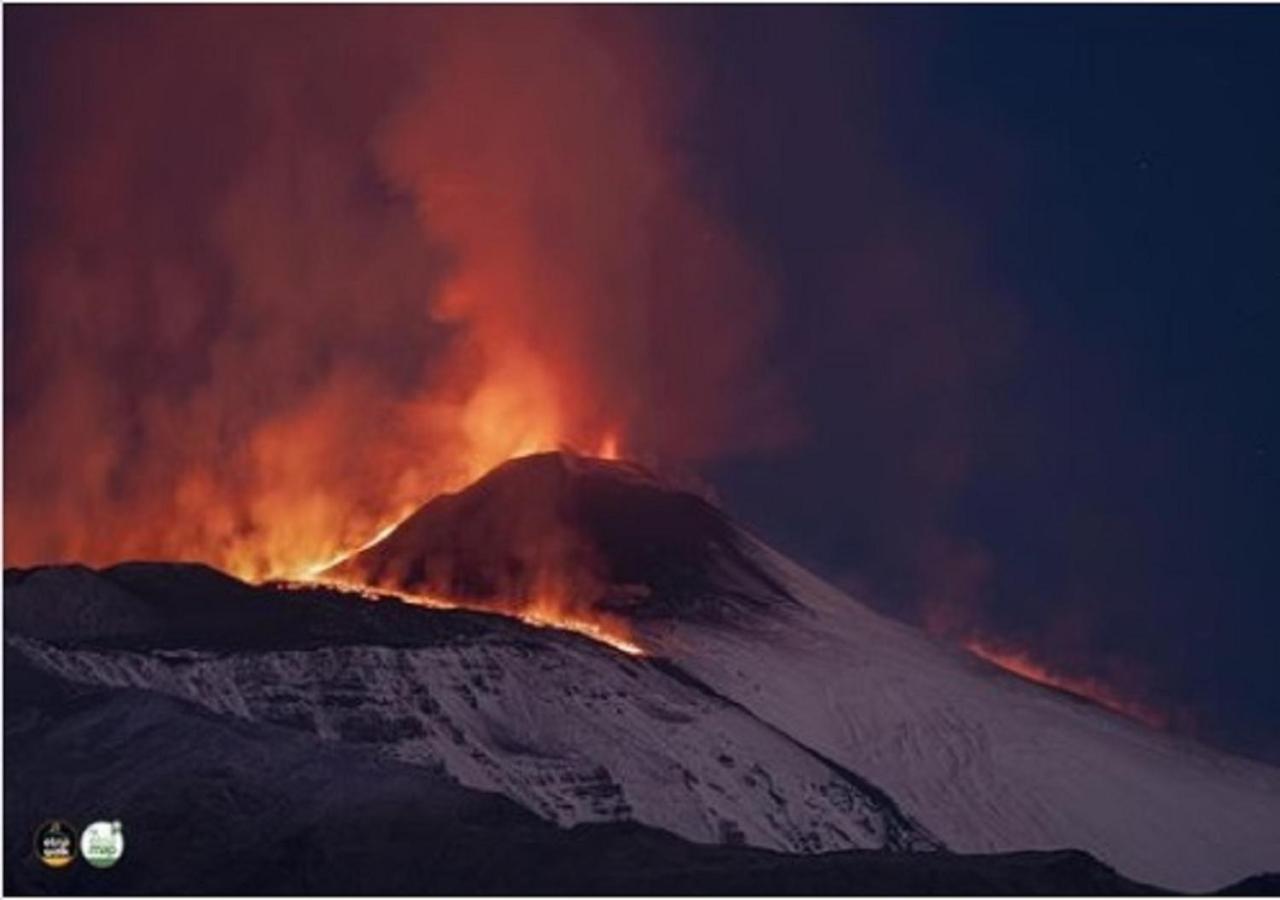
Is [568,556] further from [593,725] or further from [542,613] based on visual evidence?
[593,725]

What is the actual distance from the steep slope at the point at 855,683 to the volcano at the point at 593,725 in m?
0.17

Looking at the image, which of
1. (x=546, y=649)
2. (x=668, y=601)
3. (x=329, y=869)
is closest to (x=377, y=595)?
(x=546, y=649)

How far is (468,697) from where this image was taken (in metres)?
114

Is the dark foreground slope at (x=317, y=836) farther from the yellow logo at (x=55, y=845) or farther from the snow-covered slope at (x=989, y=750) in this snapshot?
the snow-covered slope at (x=989, y=750)

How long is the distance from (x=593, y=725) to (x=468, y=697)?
4.47 m

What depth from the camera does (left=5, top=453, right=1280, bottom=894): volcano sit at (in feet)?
293

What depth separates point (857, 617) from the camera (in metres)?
150

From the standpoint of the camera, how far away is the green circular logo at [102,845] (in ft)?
276

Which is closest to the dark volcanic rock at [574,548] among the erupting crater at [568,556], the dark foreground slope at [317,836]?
the erupting crater at [568,556]

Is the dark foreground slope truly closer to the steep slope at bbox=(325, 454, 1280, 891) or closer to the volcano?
the volcano

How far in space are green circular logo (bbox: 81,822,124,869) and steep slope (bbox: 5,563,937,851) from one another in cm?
1565

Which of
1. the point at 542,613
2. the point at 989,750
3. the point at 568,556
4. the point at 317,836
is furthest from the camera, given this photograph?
the point at 568,556

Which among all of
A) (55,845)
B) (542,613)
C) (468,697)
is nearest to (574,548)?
(542,613)

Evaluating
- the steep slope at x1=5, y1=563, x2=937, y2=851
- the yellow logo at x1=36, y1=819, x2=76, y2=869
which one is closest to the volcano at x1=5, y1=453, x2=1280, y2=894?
the steep slope at x1=5, y1=563, x2=937, y2=851
